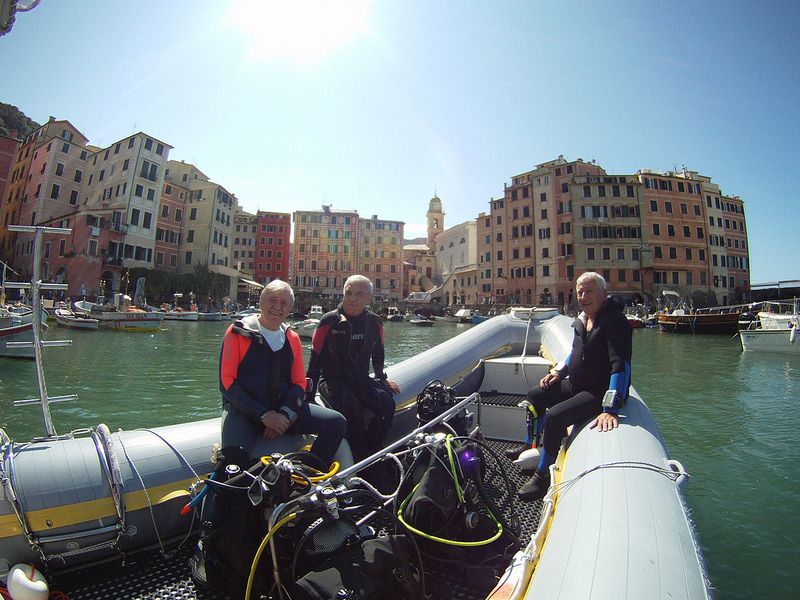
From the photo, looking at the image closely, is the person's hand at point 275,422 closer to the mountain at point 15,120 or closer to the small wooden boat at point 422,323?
the small wooden boat at point 422,323

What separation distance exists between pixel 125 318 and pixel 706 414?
27460 millimetres

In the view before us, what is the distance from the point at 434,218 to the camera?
3145 inches

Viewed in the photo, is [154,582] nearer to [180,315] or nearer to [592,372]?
[592,372]

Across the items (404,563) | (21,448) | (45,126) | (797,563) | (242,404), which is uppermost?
(45,126)

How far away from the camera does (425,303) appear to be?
6128cm

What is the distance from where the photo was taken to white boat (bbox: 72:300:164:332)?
81.0ft

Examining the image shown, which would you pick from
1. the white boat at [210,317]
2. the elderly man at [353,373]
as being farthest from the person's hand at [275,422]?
the white boat at [210,317]

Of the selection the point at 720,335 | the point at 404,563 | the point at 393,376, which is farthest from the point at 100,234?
the point at 720,335

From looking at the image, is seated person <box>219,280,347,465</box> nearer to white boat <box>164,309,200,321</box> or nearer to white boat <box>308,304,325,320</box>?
white boat <box>308,304,325,320</box>

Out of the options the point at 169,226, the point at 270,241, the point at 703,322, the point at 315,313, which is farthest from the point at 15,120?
the point at 703,322

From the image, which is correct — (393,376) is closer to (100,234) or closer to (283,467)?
(283,467)

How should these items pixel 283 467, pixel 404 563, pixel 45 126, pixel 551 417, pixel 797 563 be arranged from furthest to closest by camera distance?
pixel 45 126, pixel 797 563, pixel 551 417, pixel 283 467, pixel 404 563

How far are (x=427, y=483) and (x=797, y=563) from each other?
339cm

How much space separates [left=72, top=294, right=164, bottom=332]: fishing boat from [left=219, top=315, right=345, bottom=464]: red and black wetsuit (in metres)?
25.8
